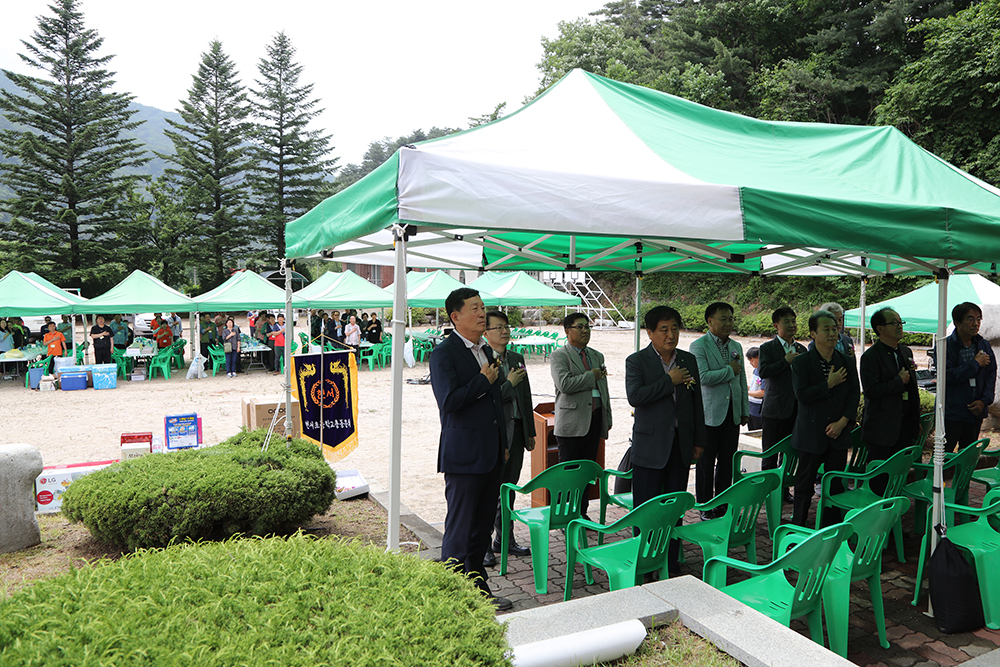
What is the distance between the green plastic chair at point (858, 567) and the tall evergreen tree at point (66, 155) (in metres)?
42.1

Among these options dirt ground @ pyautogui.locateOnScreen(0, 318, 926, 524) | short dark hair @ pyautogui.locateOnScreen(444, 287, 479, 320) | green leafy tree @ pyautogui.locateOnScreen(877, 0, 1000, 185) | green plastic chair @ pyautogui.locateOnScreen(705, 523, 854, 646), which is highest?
green leafy tree @ pyautogui.locateOnScreen(877, 0, 1000, 185)

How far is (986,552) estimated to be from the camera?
146 inches

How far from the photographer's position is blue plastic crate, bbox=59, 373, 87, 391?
15219 mm

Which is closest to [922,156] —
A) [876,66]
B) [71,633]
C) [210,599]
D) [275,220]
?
[210,599]

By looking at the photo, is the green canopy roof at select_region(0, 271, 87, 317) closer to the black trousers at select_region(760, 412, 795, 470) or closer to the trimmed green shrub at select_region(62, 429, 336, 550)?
the trimmed green shrub at select_region(62, 429, 336, 550)

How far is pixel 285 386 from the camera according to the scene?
561 centimetres

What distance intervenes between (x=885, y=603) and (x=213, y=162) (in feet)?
150

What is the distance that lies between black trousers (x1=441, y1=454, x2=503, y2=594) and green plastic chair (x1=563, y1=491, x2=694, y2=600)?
501 mm

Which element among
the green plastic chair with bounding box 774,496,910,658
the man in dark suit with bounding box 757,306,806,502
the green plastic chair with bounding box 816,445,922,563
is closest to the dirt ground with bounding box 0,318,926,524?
the man in dark suit with bounding box 757,306,806,502

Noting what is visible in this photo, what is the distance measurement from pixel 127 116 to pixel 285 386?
41002 millimetres

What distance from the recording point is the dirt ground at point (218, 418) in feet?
26.6

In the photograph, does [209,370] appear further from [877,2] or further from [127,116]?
[877,2]

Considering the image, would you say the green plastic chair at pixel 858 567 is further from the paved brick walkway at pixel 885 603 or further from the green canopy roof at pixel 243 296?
the green canopy roof at pixel 243 296

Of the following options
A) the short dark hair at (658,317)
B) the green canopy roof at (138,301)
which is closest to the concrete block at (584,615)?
the short dark hair at (658,317)
